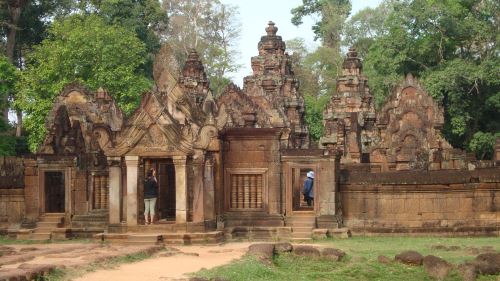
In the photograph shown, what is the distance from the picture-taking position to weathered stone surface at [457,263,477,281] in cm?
1486

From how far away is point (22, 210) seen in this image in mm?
22703

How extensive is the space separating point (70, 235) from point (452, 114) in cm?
2713

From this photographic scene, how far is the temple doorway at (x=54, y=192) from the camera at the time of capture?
22516 millimetres

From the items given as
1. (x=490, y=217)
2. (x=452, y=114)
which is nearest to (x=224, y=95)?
(x=490, y=217)

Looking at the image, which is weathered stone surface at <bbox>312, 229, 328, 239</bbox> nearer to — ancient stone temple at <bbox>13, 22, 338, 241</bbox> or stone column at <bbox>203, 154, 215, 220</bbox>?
ancient stone temple at <bbox>13, 22, 338, 241</bbox>

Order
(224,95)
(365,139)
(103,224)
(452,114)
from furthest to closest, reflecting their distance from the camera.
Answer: (452,114), (365,139), (224,95), (103,224)

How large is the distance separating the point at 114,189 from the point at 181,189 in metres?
1.62

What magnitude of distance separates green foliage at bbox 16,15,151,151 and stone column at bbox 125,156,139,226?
795 inches

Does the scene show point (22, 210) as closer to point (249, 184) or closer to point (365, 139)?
point (249, 184)

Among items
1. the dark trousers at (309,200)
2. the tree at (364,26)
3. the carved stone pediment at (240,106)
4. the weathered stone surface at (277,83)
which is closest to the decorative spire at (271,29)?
the weathered stone surface at (277,83)

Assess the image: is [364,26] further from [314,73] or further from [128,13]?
[128,13]

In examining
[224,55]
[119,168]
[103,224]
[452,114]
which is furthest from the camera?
[224,55]

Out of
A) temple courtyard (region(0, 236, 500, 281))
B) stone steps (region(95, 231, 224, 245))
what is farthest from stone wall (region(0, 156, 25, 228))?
temple courtyard (region(0, 236, 500, 281))

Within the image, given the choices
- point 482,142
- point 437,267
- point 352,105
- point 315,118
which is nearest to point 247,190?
point 437,267
